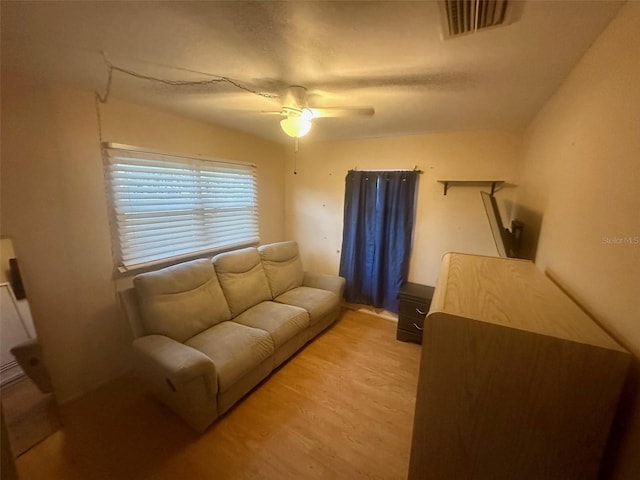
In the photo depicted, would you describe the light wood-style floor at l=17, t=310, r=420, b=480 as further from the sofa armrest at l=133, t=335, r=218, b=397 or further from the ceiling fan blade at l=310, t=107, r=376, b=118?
the ceiling fan blade at l=310, t=107, r=376, b=118

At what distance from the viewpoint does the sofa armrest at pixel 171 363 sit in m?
1.53

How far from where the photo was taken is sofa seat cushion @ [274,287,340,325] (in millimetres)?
2654

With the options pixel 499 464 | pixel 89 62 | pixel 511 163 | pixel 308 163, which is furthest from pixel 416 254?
pixel 89 62

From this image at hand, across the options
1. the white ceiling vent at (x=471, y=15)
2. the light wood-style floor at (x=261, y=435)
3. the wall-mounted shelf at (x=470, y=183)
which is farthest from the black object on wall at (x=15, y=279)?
the wall-mounted shelf at (x=470, y=183)

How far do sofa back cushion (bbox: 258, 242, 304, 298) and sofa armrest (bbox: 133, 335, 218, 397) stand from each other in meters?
1.26

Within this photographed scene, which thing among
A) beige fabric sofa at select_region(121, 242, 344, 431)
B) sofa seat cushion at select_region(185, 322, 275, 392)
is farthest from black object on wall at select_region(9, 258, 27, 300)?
sofa seat cushion at select_region(185, 322, 275, 392)

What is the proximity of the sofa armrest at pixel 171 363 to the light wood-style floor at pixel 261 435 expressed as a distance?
0.33 metres

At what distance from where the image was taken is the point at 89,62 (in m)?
1.41

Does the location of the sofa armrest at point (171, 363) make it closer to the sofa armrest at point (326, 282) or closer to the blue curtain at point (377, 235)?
the sofa armrest at point (326, 282)

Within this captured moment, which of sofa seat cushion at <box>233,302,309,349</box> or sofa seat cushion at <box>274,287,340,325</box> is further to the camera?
sofa seat cushion at <box>274,287,340,325</box>

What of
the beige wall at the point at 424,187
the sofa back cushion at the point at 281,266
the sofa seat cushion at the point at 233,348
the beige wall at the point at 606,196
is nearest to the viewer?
the beige wall at the point at 606,196

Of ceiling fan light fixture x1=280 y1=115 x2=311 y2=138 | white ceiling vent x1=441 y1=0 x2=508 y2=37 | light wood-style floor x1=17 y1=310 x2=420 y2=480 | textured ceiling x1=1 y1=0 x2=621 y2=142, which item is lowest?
light wood-style floor x1=17 y1=310 x2=420 y2=480

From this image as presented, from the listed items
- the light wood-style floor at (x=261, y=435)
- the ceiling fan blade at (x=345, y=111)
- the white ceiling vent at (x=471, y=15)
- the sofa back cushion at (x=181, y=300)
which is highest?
the white ceiling vent at (x=471, y=15)

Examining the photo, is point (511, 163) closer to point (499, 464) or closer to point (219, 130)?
point (499, 464)
